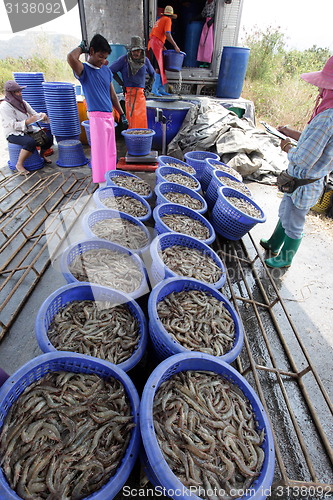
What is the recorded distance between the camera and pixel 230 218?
425 cm

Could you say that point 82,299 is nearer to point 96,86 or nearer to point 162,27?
point 96,86

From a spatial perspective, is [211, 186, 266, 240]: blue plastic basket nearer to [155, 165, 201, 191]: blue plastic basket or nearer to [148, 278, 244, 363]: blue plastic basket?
[155, 165, 201, 191]: blue plastic basket

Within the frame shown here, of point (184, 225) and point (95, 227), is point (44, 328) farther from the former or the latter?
point (184, 225)

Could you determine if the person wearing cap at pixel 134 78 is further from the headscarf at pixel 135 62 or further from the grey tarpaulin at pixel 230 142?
the grey tarpaulin at pixel 230 142

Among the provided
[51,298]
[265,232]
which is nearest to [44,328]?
[51,298]

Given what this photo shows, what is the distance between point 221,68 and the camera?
32.2 ft

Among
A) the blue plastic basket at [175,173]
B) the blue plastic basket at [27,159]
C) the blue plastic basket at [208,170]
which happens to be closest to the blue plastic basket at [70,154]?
the blue plastic basket at [27,159]

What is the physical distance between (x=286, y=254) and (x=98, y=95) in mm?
4426

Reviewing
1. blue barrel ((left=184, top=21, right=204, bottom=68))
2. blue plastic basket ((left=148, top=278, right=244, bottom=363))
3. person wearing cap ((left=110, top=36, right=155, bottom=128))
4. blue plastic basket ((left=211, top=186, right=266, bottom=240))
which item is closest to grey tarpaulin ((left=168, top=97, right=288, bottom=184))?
person wearing cap ((left=110, top=36, right=155, bottom=128))

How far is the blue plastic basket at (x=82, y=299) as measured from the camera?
6.94 ft

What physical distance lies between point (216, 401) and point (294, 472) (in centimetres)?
105

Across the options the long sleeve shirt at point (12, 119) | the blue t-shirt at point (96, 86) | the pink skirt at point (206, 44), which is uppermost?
the pink skirt at point (206, 44)

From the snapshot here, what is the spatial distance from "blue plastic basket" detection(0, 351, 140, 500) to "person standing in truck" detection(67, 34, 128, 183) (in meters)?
4.50

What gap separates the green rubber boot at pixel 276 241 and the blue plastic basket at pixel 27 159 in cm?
583
